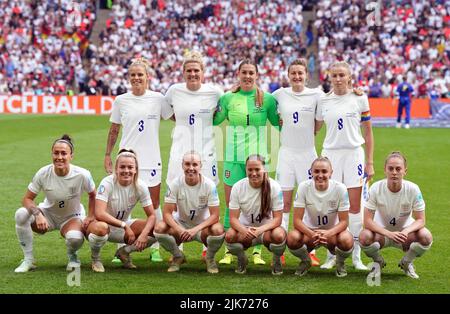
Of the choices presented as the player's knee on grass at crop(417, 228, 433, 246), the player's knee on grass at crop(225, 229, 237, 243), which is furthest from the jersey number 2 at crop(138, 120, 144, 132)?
the player's knee on grass at crop(417, 228, 433, 246)

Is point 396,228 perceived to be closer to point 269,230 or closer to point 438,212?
point 269,230

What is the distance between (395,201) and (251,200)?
1.30 meters

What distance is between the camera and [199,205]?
7.63 meters

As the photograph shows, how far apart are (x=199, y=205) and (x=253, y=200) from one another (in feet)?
1.68

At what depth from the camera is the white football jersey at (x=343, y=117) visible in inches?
315

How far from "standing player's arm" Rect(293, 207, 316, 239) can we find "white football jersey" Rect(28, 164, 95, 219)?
1930mm

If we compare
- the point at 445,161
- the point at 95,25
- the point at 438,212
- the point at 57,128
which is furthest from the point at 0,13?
the point at 438,212

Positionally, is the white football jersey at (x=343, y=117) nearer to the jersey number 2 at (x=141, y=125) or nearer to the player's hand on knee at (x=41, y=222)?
the jersey number 2 at (x=141, y=125)

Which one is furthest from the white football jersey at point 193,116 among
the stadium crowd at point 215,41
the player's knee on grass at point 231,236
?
the stadium crowd at point 215,41

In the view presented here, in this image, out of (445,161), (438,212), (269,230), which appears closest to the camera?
(269,230)

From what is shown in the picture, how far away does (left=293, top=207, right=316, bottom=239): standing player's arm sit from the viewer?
7.22 metres

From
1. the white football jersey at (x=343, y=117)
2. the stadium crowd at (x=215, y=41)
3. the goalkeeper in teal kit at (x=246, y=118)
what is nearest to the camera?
the white football jersey at (x=343, y=117)

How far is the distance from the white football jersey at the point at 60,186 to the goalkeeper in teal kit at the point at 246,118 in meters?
1.52

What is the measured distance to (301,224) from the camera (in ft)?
23.9
